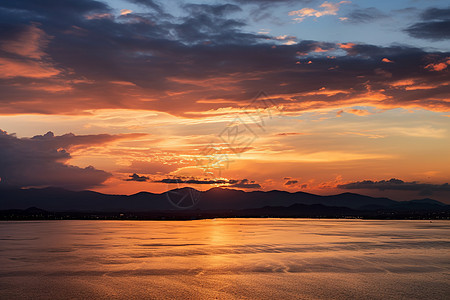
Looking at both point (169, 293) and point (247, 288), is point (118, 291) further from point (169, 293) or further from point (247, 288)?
point (247, 288)

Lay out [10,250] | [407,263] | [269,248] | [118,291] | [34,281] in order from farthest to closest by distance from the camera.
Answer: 1. [269,248]
2. [10,250]
3. [407,263]
4. [34,281]
5. [118,291]

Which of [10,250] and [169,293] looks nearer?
[169,293]

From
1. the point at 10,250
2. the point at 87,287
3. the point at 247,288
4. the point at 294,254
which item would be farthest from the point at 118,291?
the point at 10,250

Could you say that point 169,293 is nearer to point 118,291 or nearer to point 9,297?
point 118,291

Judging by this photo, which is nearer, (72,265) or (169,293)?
(169,293)

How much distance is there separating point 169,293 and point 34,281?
427 inches

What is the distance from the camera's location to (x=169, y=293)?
27.9m

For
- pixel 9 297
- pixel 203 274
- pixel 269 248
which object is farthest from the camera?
pixel 269 248

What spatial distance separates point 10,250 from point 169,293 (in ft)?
106

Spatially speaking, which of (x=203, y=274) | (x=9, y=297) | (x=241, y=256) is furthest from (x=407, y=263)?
(x=9, y=297)

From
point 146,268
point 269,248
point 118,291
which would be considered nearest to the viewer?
point 118,291

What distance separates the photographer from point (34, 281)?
31.9 meters

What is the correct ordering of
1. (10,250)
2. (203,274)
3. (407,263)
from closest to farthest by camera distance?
(203,274), (407,263), (10,250)

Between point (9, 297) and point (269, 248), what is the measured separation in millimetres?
35438
